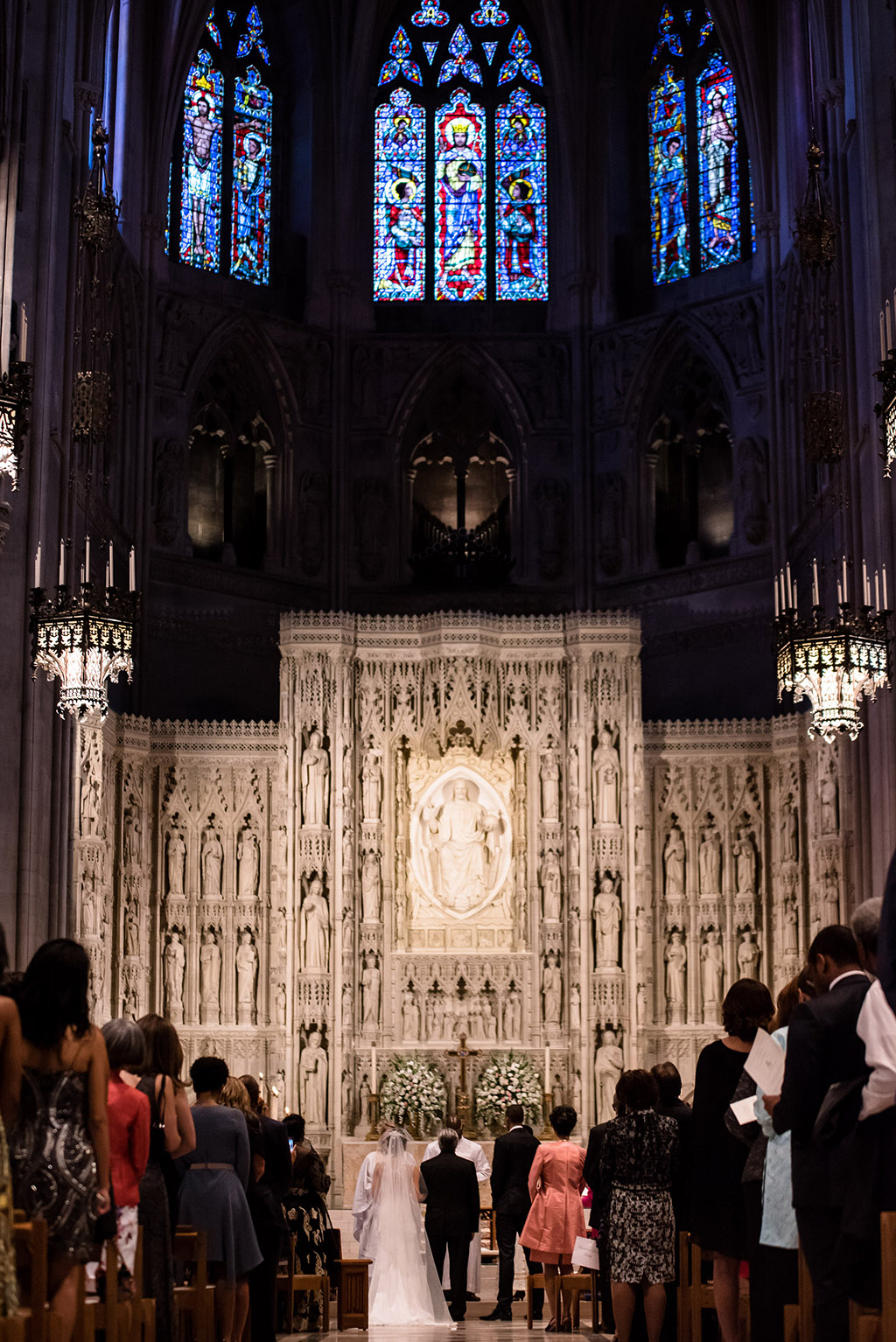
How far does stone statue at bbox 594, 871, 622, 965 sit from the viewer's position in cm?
2188

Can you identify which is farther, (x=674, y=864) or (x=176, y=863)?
(x=674, y=864)

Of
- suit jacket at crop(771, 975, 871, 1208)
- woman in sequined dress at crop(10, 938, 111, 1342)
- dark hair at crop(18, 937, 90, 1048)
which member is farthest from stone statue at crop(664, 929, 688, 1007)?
dark hair at crop(18, 937, 90, 1048)

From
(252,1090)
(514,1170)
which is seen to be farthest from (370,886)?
Result: (252,1090)

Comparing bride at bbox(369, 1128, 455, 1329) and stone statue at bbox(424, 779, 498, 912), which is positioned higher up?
stone statue at bbox(424, 779, 498, 912)

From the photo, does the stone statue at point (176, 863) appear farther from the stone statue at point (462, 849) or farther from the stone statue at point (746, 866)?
the stone statue at point (746, 866)

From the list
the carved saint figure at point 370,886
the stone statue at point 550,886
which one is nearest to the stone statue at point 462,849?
the stone statue at point 550,886

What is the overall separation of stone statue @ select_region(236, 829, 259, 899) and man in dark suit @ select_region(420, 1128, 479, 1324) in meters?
8.99

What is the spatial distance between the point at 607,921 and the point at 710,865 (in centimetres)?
147

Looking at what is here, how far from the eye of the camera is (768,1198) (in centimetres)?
763

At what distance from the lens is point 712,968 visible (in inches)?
877

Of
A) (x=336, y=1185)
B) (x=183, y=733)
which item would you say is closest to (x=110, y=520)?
(x=183, y=733)

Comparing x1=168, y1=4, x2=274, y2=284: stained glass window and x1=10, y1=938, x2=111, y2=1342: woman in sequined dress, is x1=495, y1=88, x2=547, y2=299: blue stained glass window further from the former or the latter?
x1=10, y1=938, x2=111, y2=1342: woman in sequined dress

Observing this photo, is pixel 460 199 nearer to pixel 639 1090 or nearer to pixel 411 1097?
pixel 411 1097

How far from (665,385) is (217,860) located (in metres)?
10.0
